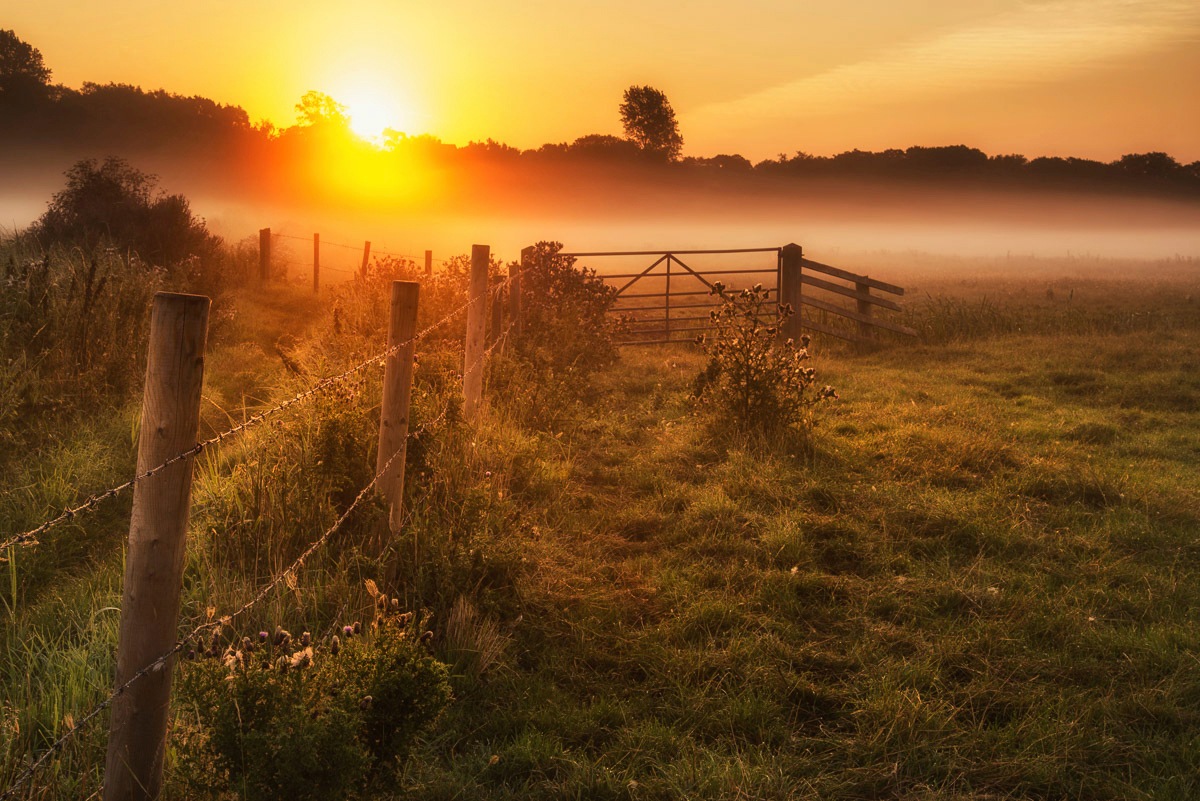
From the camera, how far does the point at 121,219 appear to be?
17.7 m

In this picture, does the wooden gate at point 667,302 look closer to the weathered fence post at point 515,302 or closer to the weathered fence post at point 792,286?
the weathered fence post at point 792,286

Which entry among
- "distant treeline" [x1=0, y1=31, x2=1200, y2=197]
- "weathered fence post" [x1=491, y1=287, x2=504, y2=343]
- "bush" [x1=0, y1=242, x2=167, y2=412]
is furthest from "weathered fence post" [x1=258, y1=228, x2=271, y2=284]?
"distant treeline" [x1=0, y1=31, x2=1200, y2=197]

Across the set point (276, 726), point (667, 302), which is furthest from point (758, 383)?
point (667, 302)

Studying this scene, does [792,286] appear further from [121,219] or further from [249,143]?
[249,143]

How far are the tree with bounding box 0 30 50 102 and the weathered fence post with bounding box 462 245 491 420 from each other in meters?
60.6

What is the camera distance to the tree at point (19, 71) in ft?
173

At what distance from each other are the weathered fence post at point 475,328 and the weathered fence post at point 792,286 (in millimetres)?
7774

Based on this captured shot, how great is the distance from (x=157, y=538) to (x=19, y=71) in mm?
66195

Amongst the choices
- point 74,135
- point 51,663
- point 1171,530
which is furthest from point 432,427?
point 74,135

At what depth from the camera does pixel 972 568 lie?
5.26 metres

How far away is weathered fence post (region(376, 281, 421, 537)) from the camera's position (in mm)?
4426

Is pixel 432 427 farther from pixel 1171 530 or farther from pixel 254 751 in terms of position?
pixel 1171 530

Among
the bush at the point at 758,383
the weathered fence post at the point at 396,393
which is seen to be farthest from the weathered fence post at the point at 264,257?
the weathered fence post at the point at 396,393

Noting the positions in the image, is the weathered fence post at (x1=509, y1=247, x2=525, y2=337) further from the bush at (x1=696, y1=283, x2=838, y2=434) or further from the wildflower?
the wildflower
